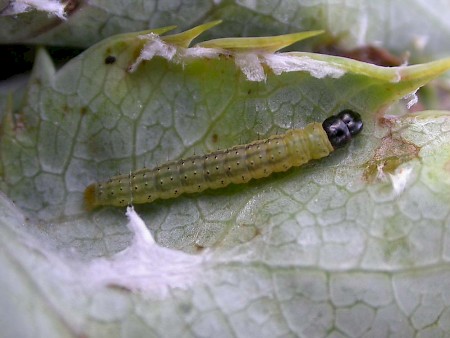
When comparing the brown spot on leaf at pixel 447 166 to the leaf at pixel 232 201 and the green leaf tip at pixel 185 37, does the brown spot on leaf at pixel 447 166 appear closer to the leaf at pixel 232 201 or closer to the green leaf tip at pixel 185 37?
the leaf at pixel 232 201

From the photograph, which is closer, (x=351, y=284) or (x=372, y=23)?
(x=351, y=284)

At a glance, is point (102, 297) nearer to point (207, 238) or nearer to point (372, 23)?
point (207, 238)

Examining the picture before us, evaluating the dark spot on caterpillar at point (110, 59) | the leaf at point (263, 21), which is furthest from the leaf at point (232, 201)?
the leaf at point (263, 21)

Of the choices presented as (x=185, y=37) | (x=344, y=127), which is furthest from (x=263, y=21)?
(x=344, y=127)

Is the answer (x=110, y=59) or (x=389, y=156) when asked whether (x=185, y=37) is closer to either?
(x=110, y=59)

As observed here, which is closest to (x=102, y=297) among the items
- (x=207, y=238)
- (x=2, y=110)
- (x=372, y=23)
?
(x=207, y=238)

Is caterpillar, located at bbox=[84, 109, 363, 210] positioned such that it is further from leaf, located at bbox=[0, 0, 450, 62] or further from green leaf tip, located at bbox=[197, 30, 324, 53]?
leaf, located at bbox=[0, 0, 450, 62]

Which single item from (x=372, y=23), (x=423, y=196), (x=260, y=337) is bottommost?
(x=260, y=337)
